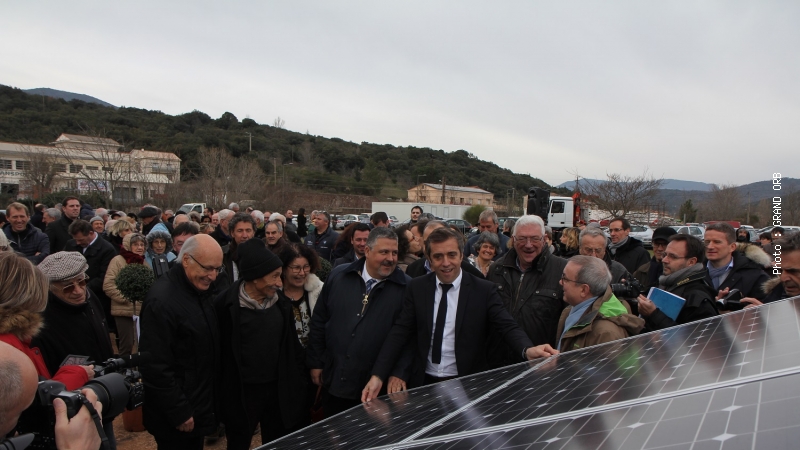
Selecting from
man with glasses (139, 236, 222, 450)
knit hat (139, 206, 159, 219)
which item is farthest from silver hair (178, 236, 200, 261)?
knit hat (139, 206, 159, 219)

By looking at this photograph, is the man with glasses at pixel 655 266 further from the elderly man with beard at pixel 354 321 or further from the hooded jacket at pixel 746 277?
the elderly man with beard at pixel 354 321

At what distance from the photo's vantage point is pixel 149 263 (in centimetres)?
621

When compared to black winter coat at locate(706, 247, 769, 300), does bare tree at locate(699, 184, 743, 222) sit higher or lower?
higher

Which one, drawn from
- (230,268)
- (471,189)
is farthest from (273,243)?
(471,189)

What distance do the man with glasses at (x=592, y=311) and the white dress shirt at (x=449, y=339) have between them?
2.38 ft

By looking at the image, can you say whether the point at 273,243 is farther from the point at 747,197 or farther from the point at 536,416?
the point at 747,197

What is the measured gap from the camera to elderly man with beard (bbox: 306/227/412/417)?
3660 millimetres

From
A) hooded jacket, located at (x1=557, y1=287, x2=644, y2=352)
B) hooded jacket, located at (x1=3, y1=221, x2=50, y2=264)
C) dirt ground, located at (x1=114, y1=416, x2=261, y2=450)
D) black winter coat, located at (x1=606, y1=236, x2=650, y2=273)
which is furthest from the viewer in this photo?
hooded jacket, located at (x1=3, y1=221, x2=50, y2=264)

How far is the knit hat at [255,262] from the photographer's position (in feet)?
11.9

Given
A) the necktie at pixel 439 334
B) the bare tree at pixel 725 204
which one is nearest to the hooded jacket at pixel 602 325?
the necktie at pixel 439 334

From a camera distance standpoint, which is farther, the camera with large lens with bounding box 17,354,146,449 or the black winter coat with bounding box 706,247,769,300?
the black winter coat with bounding box 706,247,769,300

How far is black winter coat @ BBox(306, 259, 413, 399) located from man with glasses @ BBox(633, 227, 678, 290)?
3631 mm

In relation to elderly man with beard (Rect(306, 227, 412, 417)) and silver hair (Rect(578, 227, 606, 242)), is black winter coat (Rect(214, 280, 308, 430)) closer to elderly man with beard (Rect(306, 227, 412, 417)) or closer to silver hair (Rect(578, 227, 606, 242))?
elderly man with beard (Rect(306, 227, 412, 417))

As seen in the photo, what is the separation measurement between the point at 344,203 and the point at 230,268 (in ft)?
188
